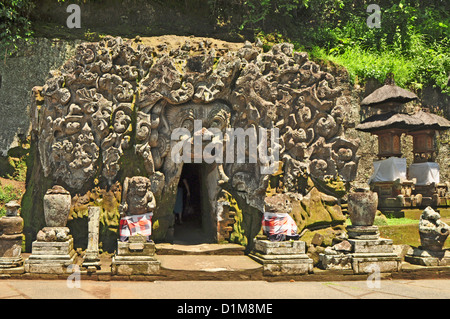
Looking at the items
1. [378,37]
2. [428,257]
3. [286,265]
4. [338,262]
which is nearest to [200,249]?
[286,265]

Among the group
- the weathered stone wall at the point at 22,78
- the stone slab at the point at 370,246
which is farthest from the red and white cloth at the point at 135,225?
the weathered stone wall at the point at 22,78

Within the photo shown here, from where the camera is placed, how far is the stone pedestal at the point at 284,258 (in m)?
7.76

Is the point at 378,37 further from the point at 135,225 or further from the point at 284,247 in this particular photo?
the point at 135,225

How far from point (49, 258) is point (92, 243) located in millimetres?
965

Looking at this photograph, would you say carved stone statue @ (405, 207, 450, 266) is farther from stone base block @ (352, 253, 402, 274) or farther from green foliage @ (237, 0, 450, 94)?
green foliage @ (237, 0, 450, 94)

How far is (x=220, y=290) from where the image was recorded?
6523 millimetres

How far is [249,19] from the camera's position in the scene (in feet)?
50.5

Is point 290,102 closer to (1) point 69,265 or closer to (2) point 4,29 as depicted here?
(1) point 69,265

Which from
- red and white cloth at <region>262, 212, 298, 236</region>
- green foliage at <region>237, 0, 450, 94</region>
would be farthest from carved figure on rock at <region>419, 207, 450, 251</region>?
green foliage at <region>237, 0, 450, 94</region>

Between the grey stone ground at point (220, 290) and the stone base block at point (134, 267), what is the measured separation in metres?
0.21

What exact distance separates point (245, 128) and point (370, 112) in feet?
22.1

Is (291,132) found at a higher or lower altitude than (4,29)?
lower

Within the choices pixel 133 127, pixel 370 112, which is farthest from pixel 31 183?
pixel 370 112

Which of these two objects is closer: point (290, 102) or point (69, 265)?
point (69, 265)
